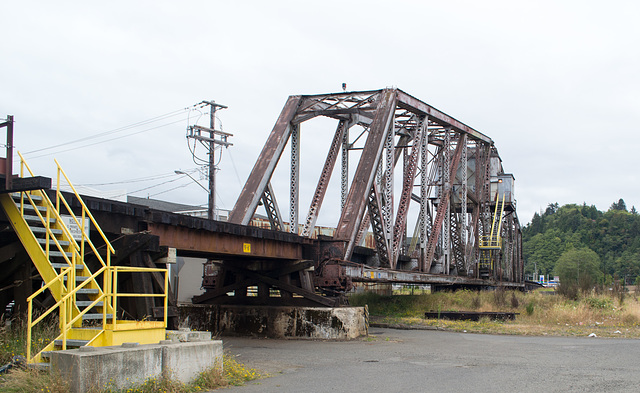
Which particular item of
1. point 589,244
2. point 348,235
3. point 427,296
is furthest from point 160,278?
point 589,244

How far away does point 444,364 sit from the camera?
39.4ft

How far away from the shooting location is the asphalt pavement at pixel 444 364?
374 inches

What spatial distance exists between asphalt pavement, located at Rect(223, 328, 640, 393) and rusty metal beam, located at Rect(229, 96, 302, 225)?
3641 mm

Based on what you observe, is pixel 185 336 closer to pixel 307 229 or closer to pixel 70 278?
pixel 70 278

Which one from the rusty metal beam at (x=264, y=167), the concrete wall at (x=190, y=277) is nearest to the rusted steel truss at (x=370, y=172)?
the rusty metal beam at (x=264, y=167)

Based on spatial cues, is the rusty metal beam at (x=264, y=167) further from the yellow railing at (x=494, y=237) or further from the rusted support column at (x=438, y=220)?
the yellow railing at (x=494, y=237)

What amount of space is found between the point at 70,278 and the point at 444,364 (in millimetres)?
6915

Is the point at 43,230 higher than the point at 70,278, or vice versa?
the point at 43,230

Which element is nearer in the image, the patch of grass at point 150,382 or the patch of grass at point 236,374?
the patch of grass at point 150,382

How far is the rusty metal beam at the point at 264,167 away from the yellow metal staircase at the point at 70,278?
730 centimetres

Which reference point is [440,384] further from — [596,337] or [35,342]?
[596,337]

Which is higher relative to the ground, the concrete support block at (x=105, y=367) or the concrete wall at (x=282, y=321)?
the concrete support block at (x=105, y=367)

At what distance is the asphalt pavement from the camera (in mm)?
9500

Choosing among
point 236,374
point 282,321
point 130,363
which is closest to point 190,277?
point 282,321
